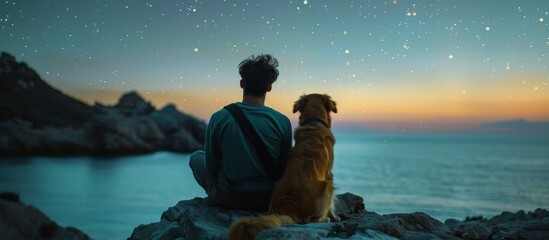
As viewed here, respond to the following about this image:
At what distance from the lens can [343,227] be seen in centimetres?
380

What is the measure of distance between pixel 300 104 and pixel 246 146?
900 millimetres

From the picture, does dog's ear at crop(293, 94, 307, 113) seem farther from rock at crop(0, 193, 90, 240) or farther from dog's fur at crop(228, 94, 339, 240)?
rock at crop(0, 193, 90, 240)

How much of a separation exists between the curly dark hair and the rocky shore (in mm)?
1301

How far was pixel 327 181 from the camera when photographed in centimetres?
428

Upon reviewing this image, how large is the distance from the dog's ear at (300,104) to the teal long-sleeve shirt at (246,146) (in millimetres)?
376

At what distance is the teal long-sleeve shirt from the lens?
4469 millimetres

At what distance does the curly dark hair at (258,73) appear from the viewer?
4.57 metres

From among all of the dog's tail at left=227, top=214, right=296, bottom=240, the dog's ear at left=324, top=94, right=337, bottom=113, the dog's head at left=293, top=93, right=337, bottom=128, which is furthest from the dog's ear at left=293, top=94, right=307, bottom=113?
the dog's tail at left=227, top=214, right=296, bottom=240

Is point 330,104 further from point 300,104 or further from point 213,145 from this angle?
point 213,145

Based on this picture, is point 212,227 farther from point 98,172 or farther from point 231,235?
point 98,172

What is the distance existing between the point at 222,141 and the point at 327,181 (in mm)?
1137

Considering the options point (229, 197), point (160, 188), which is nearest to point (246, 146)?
point (229, 197)

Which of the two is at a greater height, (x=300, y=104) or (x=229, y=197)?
(x=300, y=104)

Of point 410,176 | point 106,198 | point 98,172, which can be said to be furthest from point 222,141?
point 98,172
